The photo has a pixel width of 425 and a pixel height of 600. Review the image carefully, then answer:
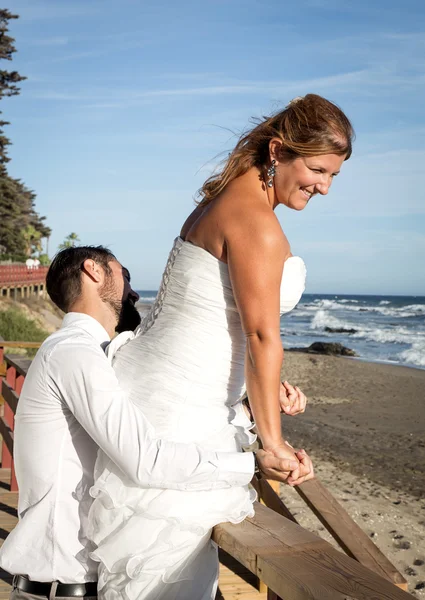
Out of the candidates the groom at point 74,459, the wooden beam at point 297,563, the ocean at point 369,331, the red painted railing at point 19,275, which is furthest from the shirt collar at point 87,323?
the red painted railing at point 19,275

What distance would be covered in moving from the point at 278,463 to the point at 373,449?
1121 centimetres

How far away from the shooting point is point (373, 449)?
12.5 meters

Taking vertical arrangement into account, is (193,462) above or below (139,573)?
above

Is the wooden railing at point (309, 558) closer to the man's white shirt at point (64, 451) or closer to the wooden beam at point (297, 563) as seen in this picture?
the wooden beam at point (297, 563)

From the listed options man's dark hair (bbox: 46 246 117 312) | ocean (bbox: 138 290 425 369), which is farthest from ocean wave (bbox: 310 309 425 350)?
man's dark hair (bbox: 46 246 117 312)

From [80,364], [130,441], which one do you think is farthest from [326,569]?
[80,364]

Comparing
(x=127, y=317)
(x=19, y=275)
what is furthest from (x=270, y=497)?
(x=19, y=275)

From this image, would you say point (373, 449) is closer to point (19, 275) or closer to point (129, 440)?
point (129, 440)

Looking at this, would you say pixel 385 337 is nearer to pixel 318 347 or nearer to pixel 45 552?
pixel 318 347

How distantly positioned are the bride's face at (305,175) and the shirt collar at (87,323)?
26.3 inches

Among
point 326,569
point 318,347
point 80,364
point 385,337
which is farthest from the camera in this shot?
point 385,337

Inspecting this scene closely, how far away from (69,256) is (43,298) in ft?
130

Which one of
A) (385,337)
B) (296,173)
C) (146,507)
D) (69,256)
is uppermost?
(296,173)

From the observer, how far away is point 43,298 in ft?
134
